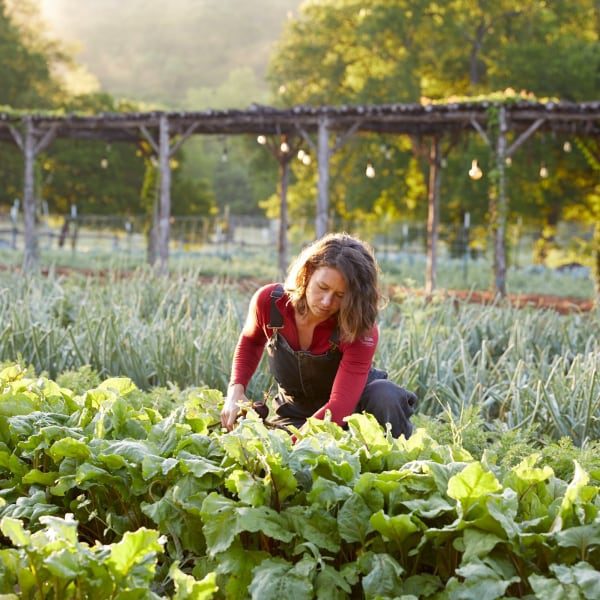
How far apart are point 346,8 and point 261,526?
28858 millimetres

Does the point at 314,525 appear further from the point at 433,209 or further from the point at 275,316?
the point at 433,209

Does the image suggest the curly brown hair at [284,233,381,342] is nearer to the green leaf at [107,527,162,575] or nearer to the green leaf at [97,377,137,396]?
the green leaf at [97,377,137,396]

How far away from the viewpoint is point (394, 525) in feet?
6.57

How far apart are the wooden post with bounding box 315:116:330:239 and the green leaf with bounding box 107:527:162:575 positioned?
12464 millimetres

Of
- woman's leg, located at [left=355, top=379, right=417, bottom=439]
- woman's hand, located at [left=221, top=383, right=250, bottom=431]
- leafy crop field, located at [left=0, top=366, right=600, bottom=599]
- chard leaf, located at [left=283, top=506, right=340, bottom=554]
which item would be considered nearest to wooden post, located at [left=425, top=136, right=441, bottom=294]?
woman's leg, located at [left=355, top=379, right=417, bottom=439]

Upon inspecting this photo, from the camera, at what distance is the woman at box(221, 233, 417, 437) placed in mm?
3105

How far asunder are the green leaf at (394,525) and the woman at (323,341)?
971 mm

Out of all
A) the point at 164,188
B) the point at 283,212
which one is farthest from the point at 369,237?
the point at 164,188

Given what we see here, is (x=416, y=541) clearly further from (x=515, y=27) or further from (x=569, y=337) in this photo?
(x=515, y=27)

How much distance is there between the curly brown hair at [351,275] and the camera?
10.2 ft

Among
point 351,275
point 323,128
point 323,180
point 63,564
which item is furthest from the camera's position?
point 323,180

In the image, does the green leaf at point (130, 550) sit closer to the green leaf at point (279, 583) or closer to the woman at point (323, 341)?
the green leaf at point (279, 583)

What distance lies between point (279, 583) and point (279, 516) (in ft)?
0.66

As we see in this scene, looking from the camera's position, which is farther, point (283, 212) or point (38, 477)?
point (283, 212)
